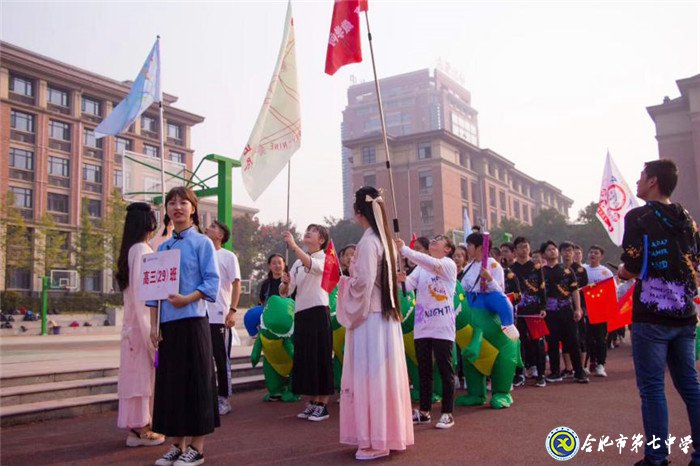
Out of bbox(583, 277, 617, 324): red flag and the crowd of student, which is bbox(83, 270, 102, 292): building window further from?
bbox(583, 277, 617, 324): red flag

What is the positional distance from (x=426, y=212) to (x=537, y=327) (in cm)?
5170

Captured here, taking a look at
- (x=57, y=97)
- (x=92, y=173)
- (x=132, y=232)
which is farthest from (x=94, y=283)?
(x=132, y=232)

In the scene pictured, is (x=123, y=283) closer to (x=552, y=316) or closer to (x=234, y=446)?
(x=234, y=446)

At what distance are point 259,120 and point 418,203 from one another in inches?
2063

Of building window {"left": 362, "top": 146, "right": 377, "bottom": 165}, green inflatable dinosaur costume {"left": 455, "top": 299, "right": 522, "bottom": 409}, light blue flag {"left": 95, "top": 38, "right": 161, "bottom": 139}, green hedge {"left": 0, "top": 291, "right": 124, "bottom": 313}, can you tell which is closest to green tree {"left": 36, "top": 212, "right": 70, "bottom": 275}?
green hedge {"left": 0, "top": 291, "right": 124, "bottom": 313}

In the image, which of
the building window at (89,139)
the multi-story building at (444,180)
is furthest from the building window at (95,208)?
the multi-story building at (444,180)

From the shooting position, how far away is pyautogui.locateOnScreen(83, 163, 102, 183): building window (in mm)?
49719

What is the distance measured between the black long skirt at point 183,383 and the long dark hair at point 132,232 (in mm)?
1215

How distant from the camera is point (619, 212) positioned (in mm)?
12586

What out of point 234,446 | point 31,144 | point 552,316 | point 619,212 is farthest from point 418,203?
point 234,446

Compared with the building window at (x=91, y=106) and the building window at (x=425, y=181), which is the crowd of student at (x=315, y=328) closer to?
the building window at (x=91, y=106)

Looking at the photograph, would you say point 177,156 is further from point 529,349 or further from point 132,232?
point 132,232

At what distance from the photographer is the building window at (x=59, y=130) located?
47.0 meters
